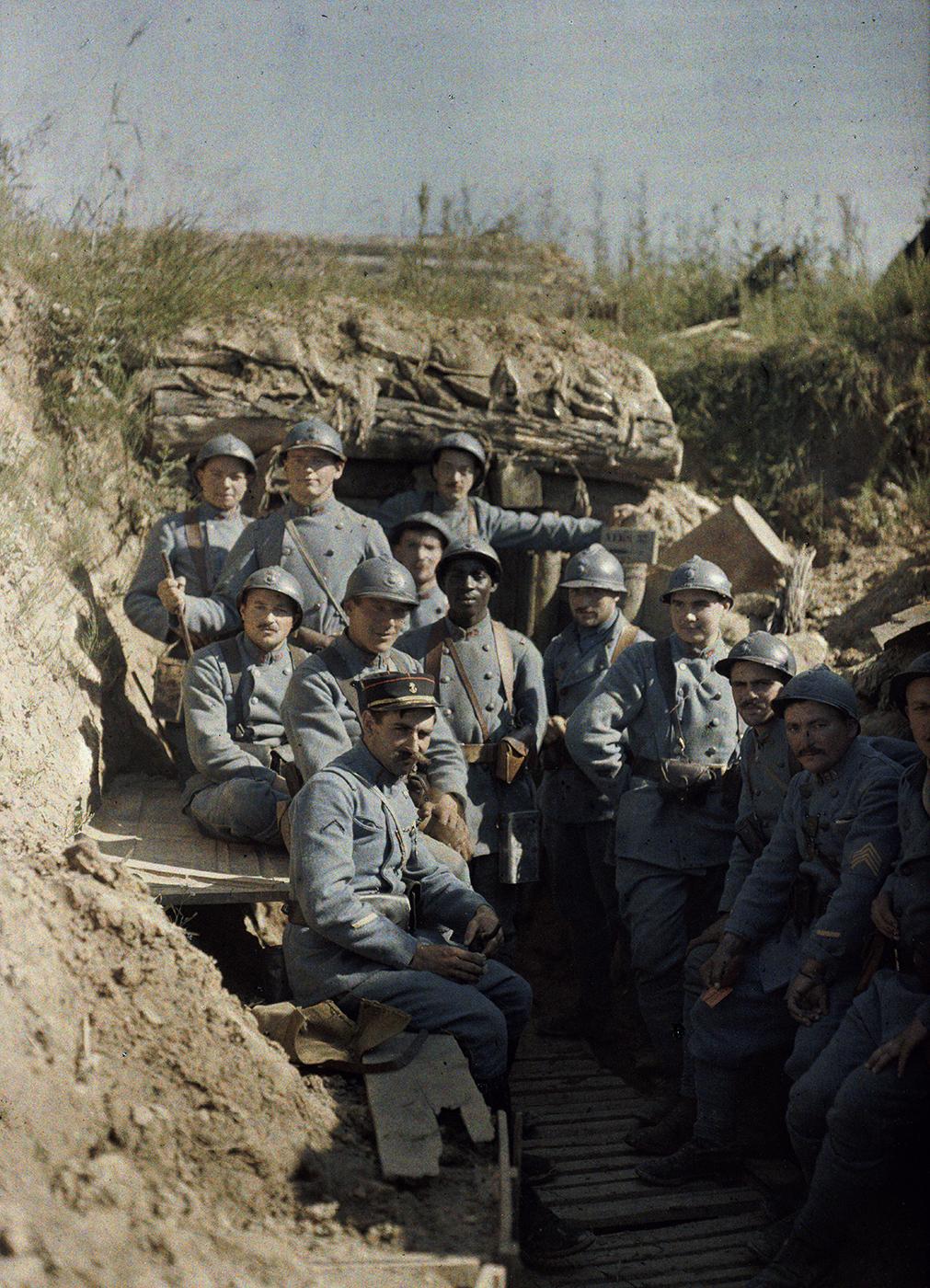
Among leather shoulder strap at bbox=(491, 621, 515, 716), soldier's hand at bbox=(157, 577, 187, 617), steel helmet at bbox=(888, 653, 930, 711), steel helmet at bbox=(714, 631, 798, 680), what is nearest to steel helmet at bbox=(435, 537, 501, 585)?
leather shoulder strap at bbox=(491, 621, 515, 716)

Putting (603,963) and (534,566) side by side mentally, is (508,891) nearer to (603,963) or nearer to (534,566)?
(603,963)

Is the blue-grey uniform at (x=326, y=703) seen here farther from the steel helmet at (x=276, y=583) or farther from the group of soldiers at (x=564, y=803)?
the steel helmet at (x=276, y=583)

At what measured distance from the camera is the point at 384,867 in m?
5.36

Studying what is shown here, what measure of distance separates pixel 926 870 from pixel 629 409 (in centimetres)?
599

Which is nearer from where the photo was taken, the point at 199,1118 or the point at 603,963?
the point at 199,1118

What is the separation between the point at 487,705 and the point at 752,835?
5.65 feet

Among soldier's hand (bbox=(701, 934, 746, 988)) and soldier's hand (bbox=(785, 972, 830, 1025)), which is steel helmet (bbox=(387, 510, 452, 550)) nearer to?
soldier's hand (bbox=(701, 934, 746, 988))

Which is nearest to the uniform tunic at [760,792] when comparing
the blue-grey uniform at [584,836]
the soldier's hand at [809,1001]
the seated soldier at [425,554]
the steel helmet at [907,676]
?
the soldier's hand at [809,1001]

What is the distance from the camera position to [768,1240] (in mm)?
4918

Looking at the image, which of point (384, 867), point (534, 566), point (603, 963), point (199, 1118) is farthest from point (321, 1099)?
point (534, 566)

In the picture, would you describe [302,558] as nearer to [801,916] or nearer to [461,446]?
[461,446]

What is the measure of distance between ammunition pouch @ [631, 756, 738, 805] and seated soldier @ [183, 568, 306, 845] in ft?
6.30

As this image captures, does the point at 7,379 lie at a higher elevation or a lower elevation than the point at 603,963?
higher

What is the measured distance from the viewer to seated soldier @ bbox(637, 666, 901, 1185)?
16.2 ft
